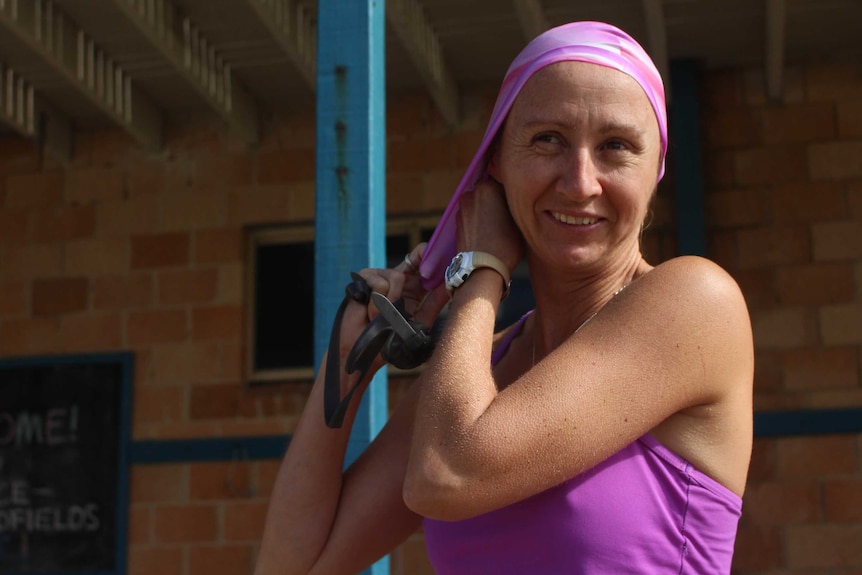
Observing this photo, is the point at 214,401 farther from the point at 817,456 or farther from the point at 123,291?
the point at 817,456

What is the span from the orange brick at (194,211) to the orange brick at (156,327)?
47cm

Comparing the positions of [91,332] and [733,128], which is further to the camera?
[91,332]

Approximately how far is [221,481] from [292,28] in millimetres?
2348

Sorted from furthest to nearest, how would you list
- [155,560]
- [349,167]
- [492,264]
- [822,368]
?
[155,560] → [822,368] → [349,167] → [492,264]

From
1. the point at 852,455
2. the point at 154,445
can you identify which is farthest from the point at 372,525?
the point at 154,445

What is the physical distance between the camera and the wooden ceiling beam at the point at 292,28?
5.34 m

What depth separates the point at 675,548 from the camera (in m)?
1.52

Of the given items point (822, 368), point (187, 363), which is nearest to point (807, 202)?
point (822, 368)

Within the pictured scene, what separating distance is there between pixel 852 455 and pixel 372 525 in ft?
14.1

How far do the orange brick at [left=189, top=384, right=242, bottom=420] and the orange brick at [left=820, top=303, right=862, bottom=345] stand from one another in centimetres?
295

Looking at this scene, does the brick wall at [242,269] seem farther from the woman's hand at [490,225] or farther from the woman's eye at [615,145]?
the woman's eye at [615,145]

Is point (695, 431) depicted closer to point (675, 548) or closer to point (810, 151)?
point (675, 548)

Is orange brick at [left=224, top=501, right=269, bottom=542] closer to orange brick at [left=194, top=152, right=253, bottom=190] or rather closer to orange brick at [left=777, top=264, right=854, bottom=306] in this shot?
orange brick at [left=194, top=152, right=253, bottom=190]

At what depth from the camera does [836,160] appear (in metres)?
5.88
